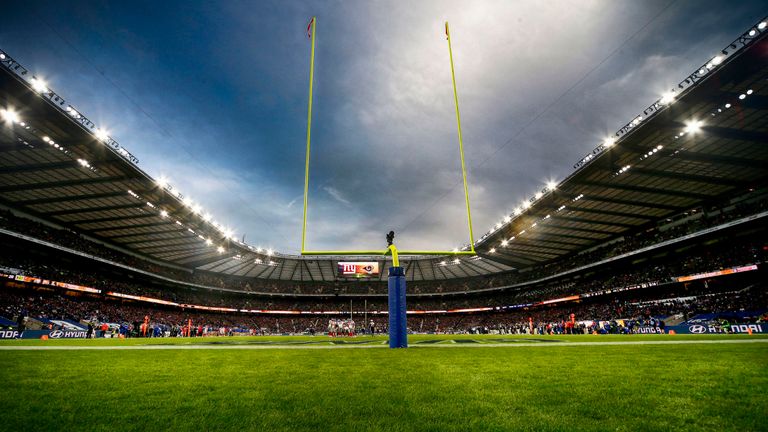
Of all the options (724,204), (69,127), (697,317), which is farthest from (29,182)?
(724,204)

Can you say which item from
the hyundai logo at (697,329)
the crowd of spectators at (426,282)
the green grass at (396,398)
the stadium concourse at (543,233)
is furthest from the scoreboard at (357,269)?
the green grass at (396,398)

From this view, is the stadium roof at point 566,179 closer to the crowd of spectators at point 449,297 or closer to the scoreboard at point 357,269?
the crowd of spectators at point 449,297

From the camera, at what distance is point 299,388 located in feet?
12.5

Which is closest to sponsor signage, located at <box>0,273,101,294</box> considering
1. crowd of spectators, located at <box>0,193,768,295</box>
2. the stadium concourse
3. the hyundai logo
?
the stadium concourse

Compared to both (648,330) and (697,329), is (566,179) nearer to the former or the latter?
(697,329)

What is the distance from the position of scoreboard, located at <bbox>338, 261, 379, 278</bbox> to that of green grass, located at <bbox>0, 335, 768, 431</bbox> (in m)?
38.8

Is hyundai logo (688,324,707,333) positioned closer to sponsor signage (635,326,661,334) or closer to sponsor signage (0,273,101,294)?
sponsor signage (635,326,661,334)

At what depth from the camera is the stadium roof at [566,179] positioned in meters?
15.7

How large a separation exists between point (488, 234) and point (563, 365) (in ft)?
110

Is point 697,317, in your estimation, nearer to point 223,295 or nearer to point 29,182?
point 29,182

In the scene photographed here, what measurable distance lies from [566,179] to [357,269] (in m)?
27.4

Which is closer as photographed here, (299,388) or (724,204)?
(299,388)

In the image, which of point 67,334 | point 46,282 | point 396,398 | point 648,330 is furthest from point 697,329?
point 46,282

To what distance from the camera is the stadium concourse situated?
57.9 ft
